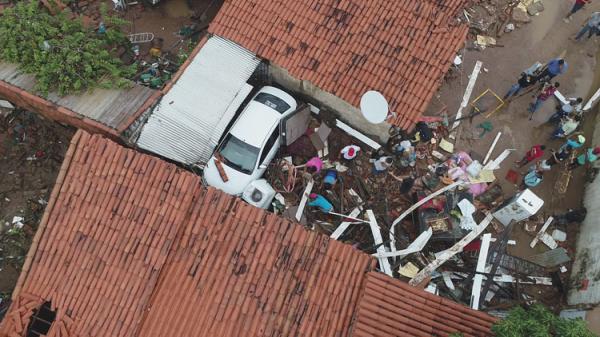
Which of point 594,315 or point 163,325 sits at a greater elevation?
point 594,315

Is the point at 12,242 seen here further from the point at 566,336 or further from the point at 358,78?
the point at 566,336

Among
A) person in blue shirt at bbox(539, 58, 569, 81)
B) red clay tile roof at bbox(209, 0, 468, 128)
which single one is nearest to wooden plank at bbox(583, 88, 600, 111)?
person in blue shirt at bbox(539, 58, 569, 81)

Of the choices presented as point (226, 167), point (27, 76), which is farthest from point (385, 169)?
point (27, 76)

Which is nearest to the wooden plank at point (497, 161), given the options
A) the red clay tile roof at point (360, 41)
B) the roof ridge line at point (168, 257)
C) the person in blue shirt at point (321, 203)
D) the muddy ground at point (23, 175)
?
the red clay tile roof at point (360, 41)

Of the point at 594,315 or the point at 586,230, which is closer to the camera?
the point at 594,315

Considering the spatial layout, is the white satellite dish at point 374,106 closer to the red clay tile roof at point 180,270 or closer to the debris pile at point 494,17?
the red clay tile roof at point 180,270

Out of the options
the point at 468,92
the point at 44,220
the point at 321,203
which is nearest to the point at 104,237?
the point at 44,220

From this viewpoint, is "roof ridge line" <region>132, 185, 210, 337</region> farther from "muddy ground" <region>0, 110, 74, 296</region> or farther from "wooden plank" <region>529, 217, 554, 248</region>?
"wooden plank" <region>529, 217, 554, 248</region>
